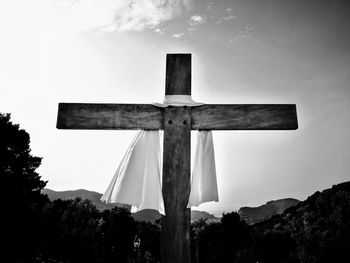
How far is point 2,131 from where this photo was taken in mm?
24375

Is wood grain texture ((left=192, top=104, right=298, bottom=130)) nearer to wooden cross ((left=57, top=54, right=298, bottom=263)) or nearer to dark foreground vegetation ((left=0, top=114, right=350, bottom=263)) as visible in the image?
wooden cross ((left=57, top=54, right=298, bottom=263))

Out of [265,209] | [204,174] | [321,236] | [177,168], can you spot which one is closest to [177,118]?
[177,168]

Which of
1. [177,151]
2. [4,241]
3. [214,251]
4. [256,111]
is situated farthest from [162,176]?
[214,251]

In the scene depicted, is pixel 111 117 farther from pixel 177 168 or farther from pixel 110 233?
pixel 110 233

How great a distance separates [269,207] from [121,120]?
392 ft

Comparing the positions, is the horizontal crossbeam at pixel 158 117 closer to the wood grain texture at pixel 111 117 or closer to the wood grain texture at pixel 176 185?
the wood grain texture at pixel 111 117

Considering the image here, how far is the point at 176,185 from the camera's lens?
2205 mm

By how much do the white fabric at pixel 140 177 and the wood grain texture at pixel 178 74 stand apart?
480 millimetres

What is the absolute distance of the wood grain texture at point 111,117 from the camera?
242cm

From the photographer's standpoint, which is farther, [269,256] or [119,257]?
[119,257]

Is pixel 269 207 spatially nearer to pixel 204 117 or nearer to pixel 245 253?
pixel 245 253

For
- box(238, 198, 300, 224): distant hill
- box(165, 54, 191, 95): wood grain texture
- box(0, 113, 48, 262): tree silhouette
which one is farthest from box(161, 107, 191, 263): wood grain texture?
box(238, 198, 300, 224): distant hill

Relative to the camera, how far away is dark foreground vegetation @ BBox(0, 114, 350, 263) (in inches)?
828

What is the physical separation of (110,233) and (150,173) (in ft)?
152
